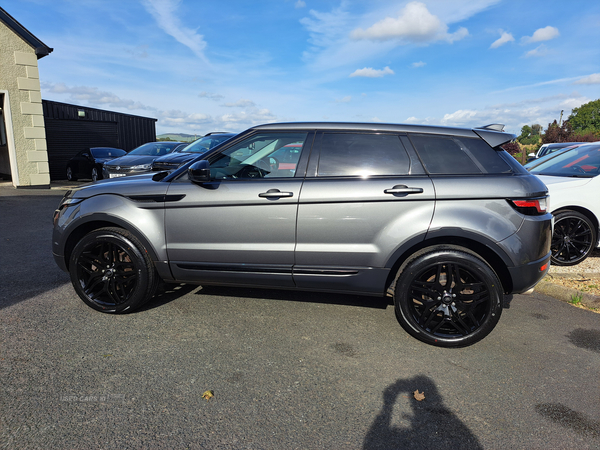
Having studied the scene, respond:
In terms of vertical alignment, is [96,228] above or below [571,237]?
above

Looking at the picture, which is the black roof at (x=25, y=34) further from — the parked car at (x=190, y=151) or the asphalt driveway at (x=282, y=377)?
the asphalt driveway at (x=282, y=377)

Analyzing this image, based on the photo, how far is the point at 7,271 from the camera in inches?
200

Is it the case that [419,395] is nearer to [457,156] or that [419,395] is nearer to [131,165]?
[457,156]

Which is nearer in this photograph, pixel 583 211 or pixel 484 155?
pixel 484 155

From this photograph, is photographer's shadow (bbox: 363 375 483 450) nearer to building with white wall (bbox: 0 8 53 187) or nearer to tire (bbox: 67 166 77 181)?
building with white wall (bbox: 0 8 53 187)

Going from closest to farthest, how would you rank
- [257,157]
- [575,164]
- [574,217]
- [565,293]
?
[257,157]
[565,293]
[574,217]
[575,164]

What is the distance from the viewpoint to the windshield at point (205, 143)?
11242mm

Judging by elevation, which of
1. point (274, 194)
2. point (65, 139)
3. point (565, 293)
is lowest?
point (565, 293)

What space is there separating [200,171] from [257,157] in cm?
56

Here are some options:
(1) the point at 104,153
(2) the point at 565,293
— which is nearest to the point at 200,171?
(2) the point at 565,293

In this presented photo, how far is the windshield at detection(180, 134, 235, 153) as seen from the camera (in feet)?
36.9

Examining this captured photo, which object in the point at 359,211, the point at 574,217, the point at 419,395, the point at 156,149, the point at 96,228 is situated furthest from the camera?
the point at 156,149

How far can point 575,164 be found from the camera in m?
6.20

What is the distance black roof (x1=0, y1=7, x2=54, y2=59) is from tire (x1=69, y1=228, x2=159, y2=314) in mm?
12935
